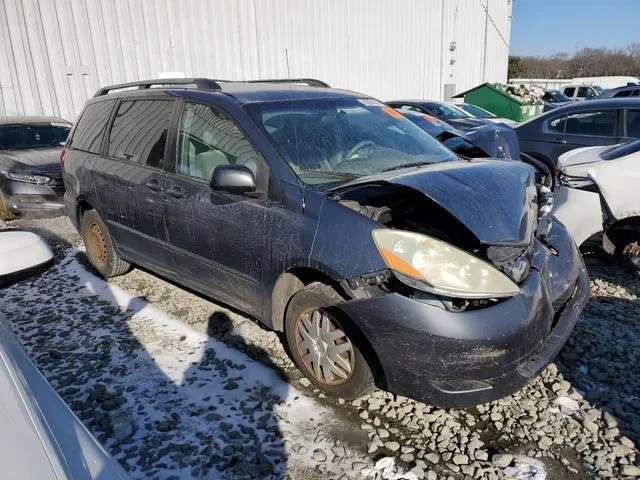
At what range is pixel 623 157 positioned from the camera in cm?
402

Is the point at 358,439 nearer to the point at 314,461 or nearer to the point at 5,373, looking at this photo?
the point at 314,461

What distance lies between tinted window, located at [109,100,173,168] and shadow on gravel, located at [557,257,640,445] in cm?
312

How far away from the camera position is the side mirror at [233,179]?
2578 millimetres

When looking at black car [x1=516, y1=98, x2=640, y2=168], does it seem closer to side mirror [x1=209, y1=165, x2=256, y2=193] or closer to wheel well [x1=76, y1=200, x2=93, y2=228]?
side mirror [x1=209, y1=165, x2=256, y2=193]

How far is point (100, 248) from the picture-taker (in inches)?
170

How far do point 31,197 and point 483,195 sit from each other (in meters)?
6.06

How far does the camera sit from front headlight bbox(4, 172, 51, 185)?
20.2 ft

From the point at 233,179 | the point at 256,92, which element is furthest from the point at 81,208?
the point at 233,179

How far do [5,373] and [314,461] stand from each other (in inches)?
55.1

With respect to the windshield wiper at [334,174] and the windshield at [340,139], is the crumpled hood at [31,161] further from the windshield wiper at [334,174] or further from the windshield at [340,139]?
the windshield wiper at [334,174]

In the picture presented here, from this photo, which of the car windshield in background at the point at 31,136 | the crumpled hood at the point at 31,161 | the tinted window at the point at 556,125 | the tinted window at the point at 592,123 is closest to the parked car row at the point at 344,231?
the crumpled hood at the point at 31,161

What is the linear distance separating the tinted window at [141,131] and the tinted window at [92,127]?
210 millimetres

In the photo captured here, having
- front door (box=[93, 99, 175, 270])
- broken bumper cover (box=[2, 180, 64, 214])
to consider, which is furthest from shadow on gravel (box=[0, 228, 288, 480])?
broken bumper cover (box=[2, 180, 64, 214])

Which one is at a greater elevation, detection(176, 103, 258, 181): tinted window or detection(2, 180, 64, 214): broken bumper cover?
detection(176, 103, 258, 181): tinted window
